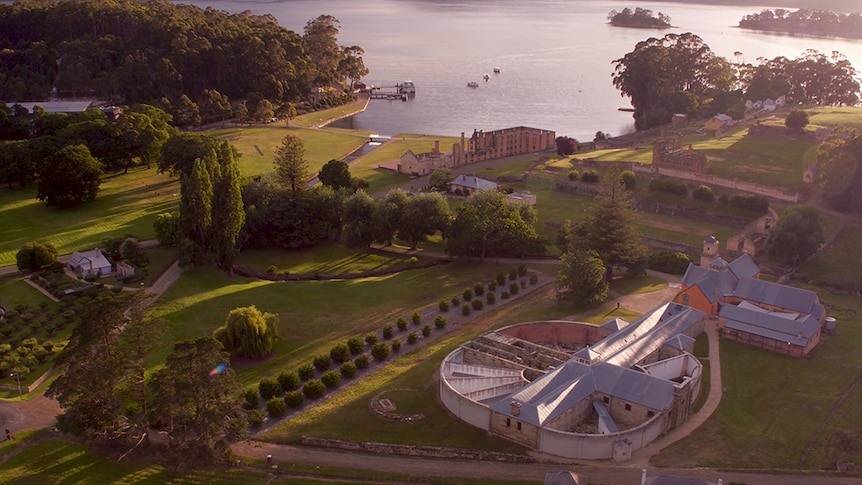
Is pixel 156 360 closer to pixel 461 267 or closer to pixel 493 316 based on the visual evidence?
pixel 493 316

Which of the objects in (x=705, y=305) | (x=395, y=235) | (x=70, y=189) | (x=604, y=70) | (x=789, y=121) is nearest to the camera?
(x=705, y=305)

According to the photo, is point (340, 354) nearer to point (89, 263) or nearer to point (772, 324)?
point (89, 263)

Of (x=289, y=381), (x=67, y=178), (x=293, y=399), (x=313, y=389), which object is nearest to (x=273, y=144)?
(x=67, y=178)

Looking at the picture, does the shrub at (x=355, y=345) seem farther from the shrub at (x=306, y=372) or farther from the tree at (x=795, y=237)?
the tree at (x=795, y=237)

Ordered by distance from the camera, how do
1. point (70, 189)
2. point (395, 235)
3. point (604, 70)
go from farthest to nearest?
point (604, 70), point (70, 189), point (395, 235)

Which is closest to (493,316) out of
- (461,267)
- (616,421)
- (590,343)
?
(590,343)
